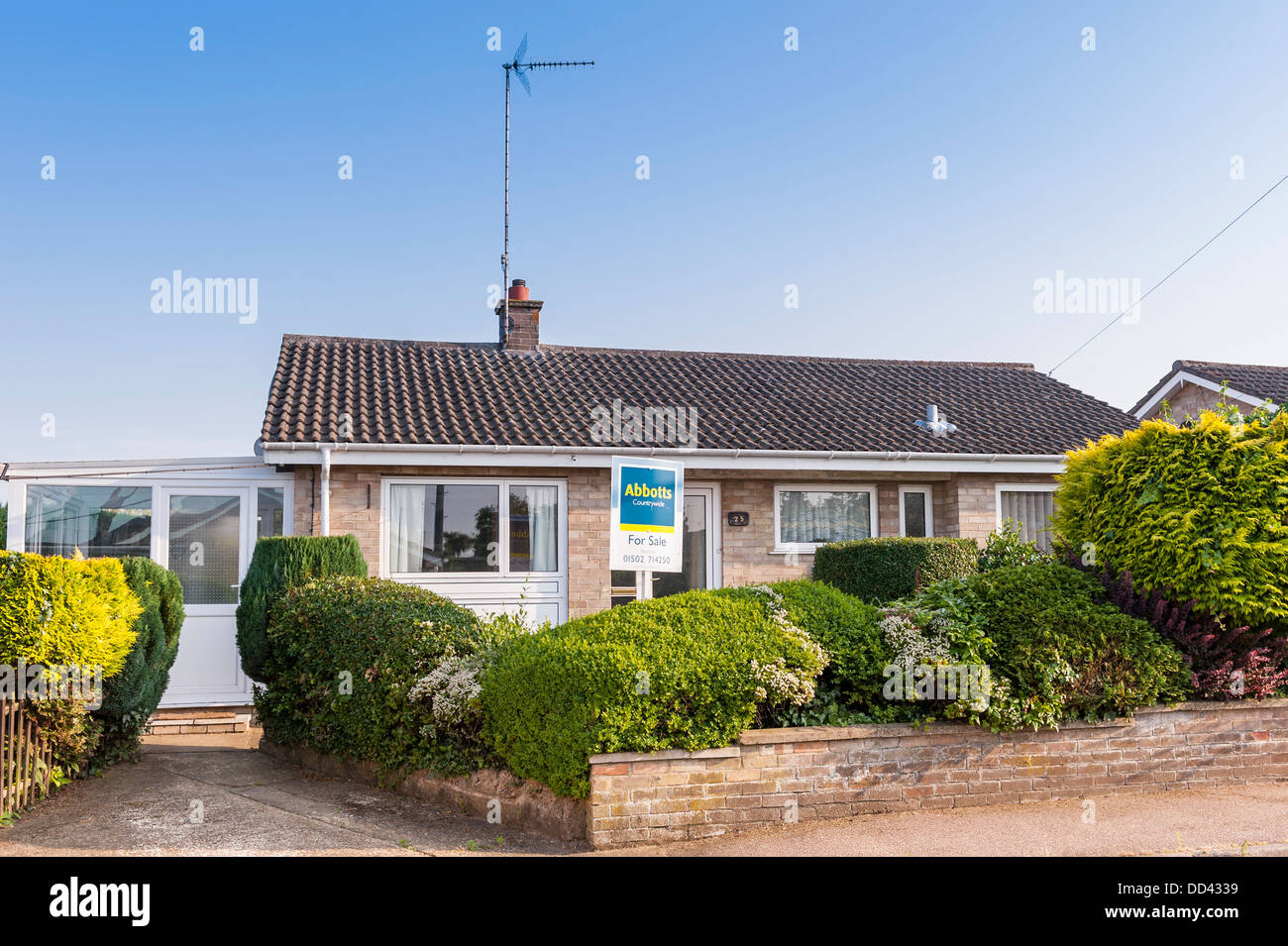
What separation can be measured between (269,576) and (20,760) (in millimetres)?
2750

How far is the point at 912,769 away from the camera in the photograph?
629cm

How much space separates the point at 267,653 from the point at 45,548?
12.2 ft

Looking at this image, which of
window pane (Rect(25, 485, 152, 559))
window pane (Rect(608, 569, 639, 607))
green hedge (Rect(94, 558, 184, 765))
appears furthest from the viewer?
window pane (Rect(608, 569, 639, 607))

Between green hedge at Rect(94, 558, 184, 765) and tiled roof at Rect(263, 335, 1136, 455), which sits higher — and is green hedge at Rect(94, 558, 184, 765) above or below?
below

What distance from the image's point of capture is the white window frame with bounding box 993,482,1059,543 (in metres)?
13.2

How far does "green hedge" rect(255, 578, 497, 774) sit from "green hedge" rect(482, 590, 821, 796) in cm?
70

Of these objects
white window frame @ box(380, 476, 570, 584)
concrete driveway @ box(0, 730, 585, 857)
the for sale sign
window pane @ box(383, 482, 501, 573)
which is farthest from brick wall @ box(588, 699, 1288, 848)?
window pane @ box(383, 482, 501, 573)

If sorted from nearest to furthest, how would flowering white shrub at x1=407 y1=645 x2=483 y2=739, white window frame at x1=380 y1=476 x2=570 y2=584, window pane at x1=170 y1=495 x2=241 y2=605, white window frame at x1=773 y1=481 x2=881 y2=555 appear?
1. flowering white shrub at x1=407 y1=645 x2=483 y2=739
2. window pane at x1=170 y1=495 x2=241 y2=605
3. white window frame at x1=380 y1=476 x2=570 y2=584
4. white window frame at x1=773 y1=481 x2=881 y2=555

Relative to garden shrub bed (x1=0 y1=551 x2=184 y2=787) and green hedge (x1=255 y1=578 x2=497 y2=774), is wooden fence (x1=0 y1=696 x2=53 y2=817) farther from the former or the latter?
green hedge (x1=255 y1=578 x2=497 y2=774)

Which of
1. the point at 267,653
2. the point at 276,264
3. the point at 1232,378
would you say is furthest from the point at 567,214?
the point at 1232,378

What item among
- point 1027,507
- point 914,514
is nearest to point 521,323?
point 914,514

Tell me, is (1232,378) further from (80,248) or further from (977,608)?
(80,248)
